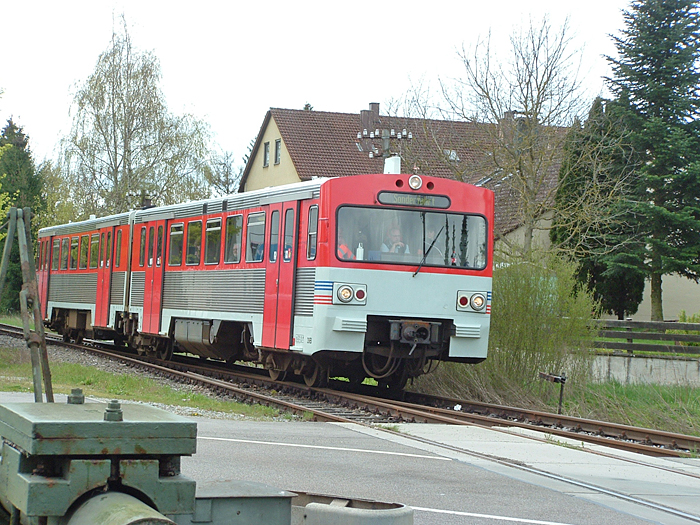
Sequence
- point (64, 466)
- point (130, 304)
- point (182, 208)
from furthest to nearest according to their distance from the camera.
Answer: point (130, 304) < point (182, 208) < point (64, 466)

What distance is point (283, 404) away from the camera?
13672 millimetres

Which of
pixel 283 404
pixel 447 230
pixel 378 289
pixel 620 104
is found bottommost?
pixel 283 404

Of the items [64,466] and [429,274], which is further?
[429,274]

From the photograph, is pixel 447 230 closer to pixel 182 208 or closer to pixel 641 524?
pixel 182 208

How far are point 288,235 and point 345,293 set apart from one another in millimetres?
1759

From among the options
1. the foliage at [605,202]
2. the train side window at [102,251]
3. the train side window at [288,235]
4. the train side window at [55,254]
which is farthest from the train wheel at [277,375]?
the foliage at [605,202]

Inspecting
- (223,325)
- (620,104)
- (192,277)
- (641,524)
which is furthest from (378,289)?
(620,104)

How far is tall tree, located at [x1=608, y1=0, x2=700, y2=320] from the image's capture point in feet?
107

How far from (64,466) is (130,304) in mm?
19123

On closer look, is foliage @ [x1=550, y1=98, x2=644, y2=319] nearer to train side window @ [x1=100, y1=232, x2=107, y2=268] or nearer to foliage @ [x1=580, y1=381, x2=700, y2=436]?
foliage @ [x1=580, y1=381, x2=700, y2=436]

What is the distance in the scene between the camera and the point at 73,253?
27.1 meters

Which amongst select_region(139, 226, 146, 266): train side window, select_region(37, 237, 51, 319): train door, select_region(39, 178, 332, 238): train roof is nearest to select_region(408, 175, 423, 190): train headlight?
select_region(39, 178, 332, 238): train roof

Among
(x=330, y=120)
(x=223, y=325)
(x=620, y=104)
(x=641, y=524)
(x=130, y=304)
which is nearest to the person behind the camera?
(x=641, y=524)

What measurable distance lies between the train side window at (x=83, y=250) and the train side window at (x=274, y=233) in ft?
37.9
